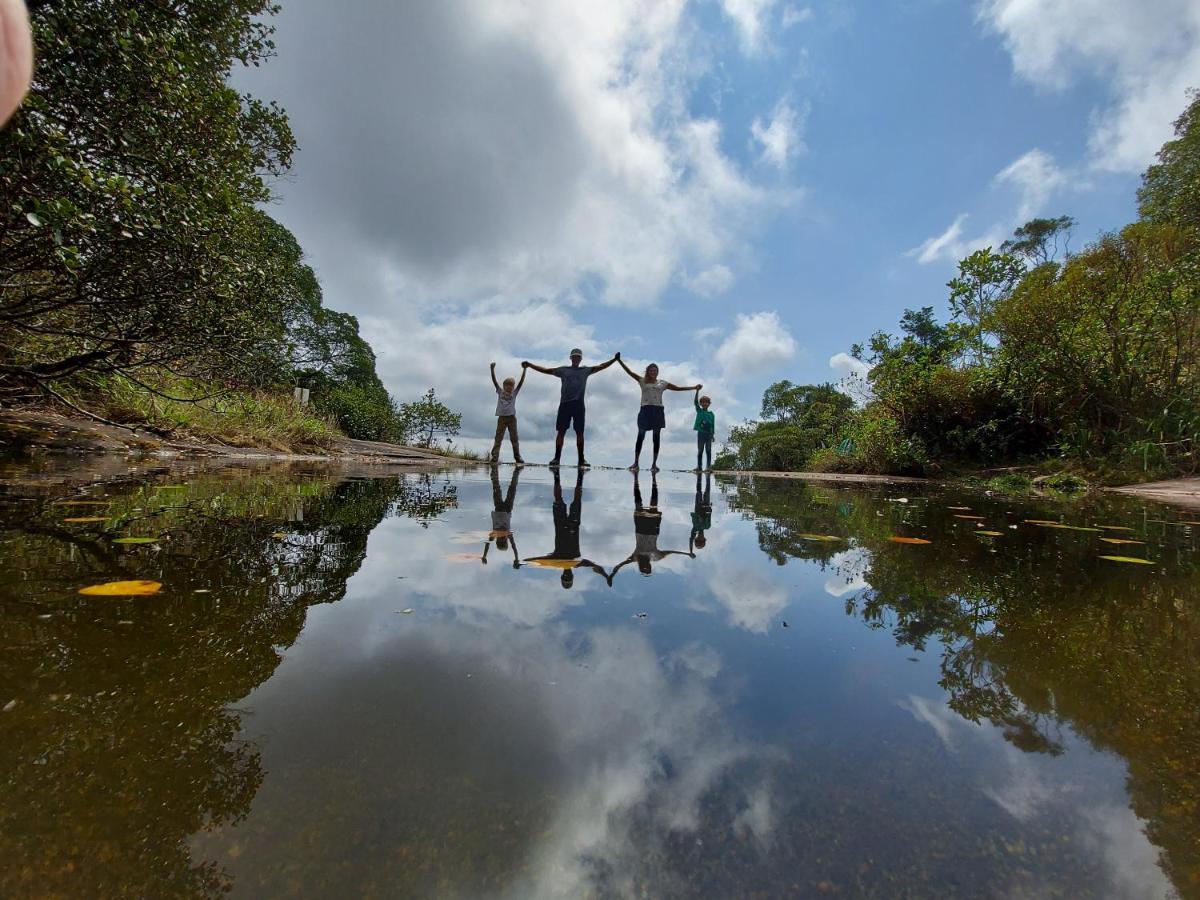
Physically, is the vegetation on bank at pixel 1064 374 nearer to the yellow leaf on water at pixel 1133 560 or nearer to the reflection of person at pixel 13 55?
the yellow leaf on water at pixel 1133 560

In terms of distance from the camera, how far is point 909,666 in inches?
45.1

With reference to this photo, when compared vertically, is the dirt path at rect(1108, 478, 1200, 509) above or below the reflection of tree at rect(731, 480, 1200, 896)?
above

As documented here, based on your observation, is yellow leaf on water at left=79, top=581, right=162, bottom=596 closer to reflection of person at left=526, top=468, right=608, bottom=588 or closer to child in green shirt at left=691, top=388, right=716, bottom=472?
reflection of person at left=526, top=468, right=608, bottom=588

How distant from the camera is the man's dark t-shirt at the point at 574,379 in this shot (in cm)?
820

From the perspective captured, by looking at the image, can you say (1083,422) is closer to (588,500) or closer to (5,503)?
(588,500)

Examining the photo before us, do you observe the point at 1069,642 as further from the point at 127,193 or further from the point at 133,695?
the point at 127,193

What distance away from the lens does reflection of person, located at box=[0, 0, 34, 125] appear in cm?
68

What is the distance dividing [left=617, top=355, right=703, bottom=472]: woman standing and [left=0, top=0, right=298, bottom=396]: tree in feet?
16.7

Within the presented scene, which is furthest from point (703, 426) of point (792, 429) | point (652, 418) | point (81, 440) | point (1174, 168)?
point (1174, 168)

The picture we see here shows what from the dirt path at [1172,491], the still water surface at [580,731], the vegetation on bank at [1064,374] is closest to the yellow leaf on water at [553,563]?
the still water surface at [580,731]

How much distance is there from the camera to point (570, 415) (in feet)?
27.5

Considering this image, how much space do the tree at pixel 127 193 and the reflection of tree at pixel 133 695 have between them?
2732mm

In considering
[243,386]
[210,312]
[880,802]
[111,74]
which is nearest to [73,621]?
[880,802]

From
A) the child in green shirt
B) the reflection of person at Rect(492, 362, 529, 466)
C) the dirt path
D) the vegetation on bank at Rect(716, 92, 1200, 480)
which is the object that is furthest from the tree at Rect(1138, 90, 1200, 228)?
the reflection of person at Rect(492, 362, 529, 466)
